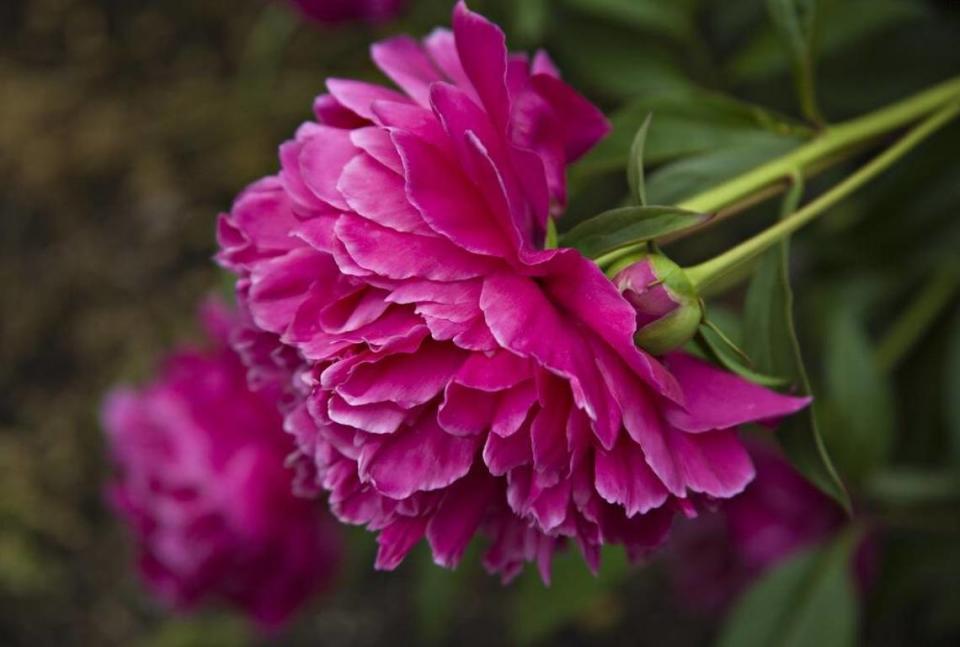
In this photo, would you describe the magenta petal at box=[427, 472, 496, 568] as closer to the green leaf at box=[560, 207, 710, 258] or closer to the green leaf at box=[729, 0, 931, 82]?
the green leaf at box=[560, 207, 710, 258]

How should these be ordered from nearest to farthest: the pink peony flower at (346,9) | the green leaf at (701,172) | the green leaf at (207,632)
Result: 1. the green leaf at (701,172)
2. the pink peony flower at (346,9)
3. the green leaf at (207,632)

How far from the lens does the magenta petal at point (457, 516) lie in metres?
0.41

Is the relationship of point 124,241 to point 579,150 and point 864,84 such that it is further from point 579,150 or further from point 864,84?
point 579,150

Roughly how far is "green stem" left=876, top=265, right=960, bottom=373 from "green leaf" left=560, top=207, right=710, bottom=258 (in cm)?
47

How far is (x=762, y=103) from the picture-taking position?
89cm

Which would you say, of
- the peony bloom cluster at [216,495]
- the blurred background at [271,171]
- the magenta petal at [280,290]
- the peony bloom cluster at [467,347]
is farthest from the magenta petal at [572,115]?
the peony bloom cluster at [216,495]

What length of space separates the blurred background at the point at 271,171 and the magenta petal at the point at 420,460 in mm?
299

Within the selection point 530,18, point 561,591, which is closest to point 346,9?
point 530,18

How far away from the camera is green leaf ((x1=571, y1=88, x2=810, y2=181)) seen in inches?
21.0

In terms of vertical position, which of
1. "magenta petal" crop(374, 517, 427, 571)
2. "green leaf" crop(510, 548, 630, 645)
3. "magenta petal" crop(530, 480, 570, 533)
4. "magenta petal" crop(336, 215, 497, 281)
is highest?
"magenta petal" crop(336, 215, 497, 281)

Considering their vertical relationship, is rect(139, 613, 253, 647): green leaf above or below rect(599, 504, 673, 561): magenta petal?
below

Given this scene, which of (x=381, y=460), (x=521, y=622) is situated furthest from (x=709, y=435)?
(x=521, y=622)

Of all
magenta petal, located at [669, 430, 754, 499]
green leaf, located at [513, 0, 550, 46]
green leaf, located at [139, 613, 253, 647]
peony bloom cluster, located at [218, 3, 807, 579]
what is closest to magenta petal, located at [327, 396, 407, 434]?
peony bloom cluster, located at [218, 3, 807, 579]

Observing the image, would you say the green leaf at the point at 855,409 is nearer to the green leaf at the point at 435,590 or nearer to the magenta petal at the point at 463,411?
the green leaf at the point at 435,590
